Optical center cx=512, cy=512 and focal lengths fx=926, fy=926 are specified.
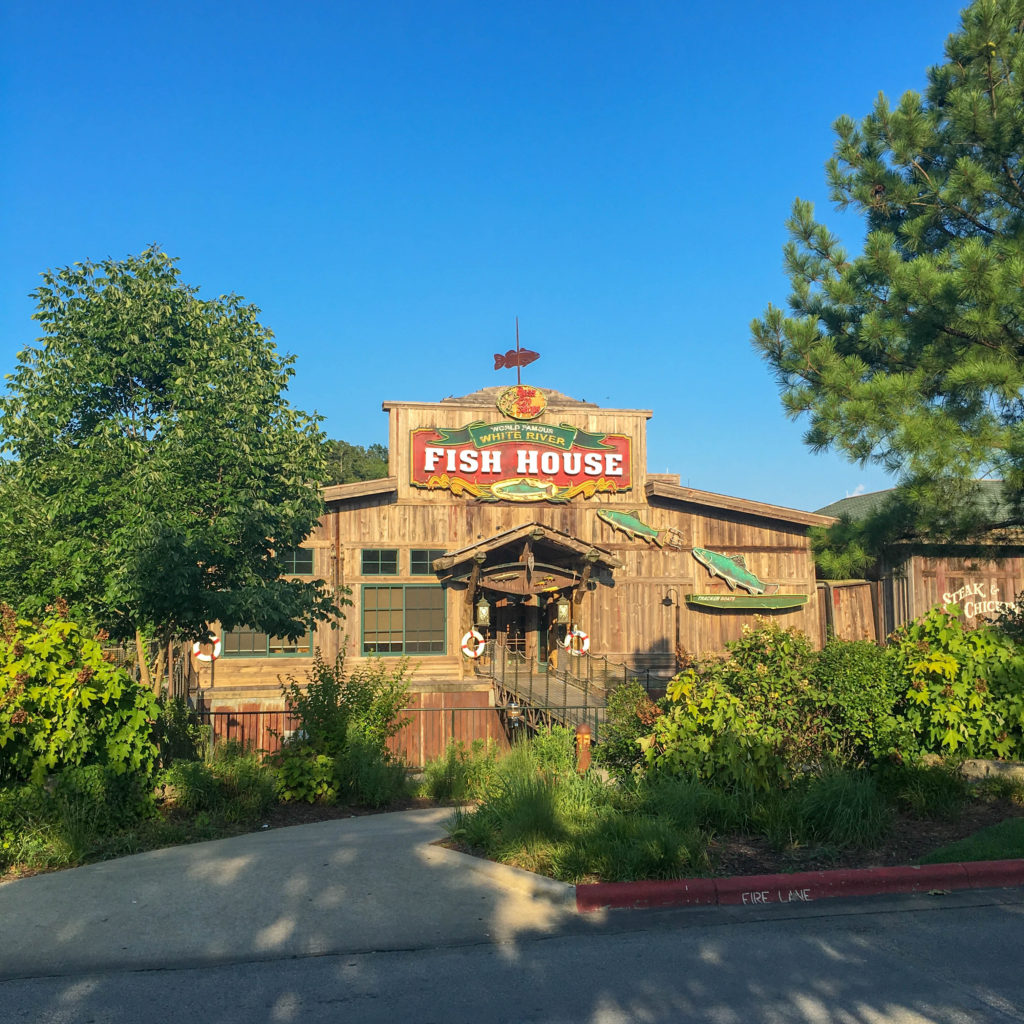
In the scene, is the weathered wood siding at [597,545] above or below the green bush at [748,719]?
above

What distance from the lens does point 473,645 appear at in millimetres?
23453

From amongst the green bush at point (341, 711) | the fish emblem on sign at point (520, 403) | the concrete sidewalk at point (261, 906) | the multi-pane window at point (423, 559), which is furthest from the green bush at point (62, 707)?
the fish emblem on sign at point (520, 403)

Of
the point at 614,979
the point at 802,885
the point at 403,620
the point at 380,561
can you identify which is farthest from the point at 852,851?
the point at 380,561

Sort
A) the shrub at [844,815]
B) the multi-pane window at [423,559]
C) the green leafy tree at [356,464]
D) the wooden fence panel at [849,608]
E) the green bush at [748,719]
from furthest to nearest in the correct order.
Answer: the green leafy tree at [356,464], the multi-pane window at [423,559], the wooden fence panel at [849,608], the green bush at [748,719], the shrub at [844,815]

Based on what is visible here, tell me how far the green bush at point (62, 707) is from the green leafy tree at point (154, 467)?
2.17 metres

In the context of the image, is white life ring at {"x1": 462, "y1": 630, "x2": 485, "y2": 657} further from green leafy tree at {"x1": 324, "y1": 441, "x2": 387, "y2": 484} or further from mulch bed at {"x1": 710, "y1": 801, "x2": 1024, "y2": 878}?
green leafy tree at {"x1": 324, "y1": 441, "x2": 387, "y2": 484}

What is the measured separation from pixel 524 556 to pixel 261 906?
16110 mm

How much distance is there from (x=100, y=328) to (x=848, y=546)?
11394mm

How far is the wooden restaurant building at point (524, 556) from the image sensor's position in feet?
76.4

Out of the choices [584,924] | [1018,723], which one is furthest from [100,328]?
[1018,723]

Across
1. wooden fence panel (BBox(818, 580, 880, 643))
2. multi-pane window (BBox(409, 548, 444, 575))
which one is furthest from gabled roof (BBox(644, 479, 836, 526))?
multi-pane window (BBox(409, 548, 444, 575))

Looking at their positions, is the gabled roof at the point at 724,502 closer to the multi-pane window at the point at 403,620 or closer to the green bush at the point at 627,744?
the multi-pane window at the point at 403,620

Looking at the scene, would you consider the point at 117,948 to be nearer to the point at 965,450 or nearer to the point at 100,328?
the point at 100,328

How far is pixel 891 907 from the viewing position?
768cm
